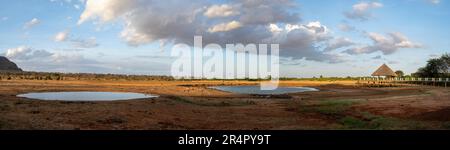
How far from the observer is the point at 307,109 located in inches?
899

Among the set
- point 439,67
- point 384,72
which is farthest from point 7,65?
point 439,67

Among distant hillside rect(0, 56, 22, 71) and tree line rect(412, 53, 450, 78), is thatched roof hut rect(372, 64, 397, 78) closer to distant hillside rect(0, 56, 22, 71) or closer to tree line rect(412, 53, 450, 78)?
tree line rect(412, 53, 450, 78)

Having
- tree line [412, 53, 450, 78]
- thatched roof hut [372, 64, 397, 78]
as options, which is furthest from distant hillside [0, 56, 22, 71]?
tree line [412, 53, 450, 78]

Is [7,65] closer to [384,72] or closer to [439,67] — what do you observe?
[384,72]

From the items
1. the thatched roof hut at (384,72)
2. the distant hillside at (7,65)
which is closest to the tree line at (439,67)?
the thatched roof hut at (384,72)

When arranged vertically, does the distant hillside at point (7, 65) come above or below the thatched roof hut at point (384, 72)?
above

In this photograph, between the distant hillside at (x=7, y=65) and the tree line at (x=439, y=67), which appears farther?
the distant hillside at (x=7, y=65)

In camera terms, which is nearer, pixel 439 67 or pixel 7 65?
pixel 439 67

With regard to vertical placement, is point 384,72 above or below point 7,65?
below

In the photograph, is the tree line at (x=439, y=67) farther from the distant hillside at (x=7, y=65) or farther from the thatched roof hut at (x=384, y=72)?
the distant hillside at (x=7, y=65)
